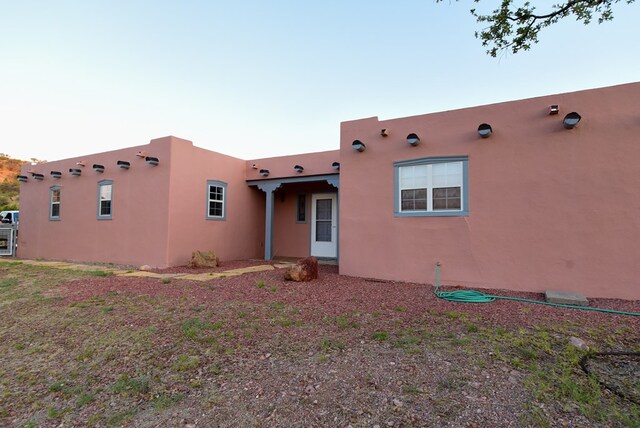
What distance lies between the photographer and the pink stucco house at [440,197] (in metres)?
5.46

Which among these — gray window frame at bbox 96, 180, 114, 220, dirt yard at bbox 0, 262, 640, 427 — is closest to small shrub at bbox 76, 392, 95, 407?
dirt yard at bbox 0, 262, 640, 427

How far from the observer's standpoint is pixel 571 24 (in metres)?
4.54

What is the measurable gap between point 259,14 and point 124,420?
992 cm

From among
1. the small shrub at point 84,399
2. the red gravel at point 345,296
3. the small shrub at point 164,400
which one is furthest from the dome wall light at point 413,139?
Result: the small shrub at point 84,399

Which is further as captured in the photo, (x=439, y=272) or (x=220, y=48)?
(x=220, y=48)

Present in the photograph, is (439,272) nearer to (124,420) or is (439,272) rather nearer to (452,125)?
(452,125)

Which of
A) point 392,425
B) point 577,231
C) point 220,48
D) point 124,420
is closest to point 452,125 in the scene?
point 577,231

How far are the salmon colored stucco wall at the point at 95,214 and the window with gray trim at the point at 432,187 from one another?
646 cm

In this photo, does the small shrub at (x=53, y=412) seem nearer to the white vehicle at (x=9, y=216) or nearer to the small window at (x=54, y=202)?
the small window at (x=54, y=202)

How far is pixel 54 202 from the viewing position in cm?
1203

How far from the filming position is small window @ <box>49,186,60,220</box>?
39.1 ft

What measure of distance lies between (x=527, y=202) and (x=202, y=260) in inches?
311

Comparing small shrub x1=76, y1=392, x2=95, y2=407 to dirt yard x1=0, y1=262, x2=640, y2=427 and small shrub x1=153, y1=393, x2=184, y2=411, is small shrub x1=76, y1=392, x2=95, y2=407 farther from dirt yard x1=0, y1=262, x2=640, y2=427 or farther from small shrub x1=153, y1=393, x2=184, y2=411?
small shrub x1=153, y1=393, x2=184, y2=411

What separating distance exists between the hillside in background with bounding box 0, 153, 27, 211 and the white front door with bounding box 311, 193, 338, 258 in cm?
2056
